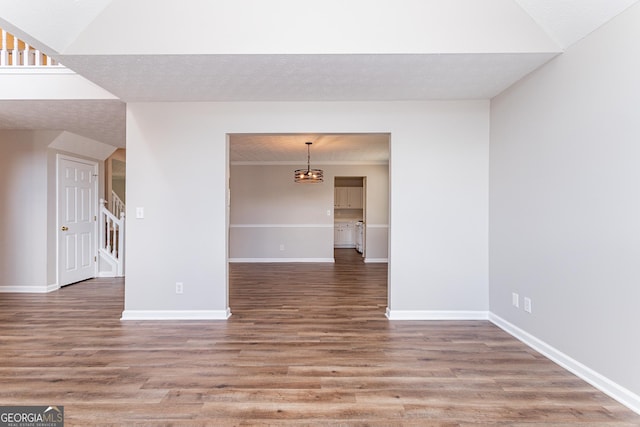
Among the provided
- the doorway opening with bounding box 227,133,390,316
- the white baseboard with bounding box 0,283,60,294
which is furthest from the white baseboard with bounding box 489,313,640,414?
the white baseboard with bounding box 0,283,60,294

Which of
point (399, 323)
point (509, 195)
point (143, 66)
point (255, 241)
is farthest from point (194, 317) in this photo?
point (255, 241)

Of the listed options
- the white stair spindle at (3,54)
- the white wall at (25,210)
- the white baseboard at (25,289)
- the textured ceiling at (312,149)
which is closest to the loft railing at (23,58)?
the white stair spindle at (3,54)

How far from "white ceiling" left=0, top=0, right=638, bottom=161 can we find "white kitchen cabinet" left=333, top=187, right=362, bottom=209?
285 inches

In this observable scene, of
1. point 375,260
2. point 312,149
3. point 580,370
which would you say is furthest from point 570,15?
point 375,260

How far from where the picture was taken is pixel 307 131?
11.7ft

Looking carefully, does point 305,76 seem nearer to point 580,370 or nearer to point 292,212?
point 580,370

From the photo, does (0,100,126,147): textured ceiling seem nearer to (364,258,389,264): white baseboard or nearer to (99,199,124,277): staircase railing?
(99,199,124,277): staircase railing

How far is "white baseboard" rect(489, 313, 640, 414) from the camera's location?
1979 millimetres

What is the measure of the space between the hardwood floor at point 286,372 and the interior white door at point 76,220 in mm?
1405

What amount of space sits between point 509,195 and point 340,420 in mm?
2514

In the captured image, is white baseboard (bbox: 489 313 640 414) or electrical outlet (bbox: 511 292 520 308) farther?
electrical outlet (bbox: 511 292 520 308)

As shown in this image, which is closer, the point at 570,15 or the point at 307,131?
the point at 570,15

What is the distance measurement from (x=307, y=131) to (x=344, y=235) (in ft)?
24.6

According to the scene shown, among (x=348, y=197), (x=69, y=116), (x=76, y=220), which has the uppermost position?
(x=69, y=116)
